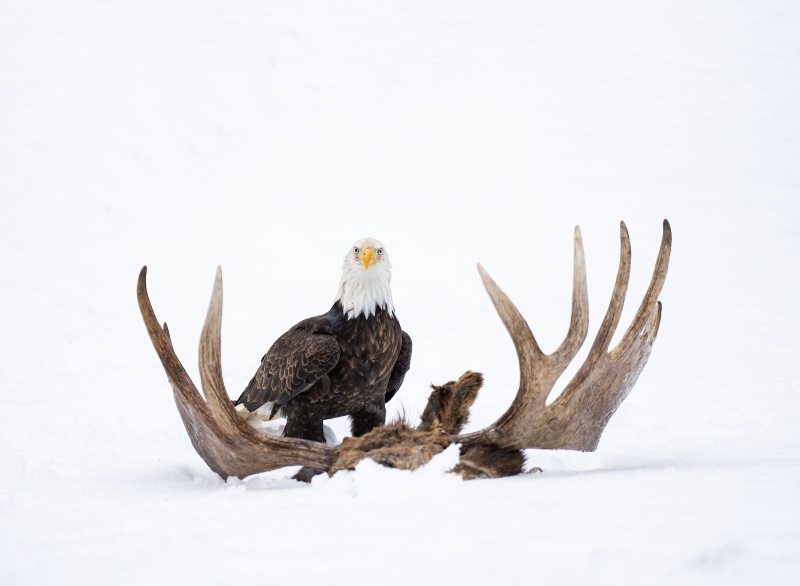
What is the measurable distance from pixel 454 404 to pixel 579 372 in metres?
0.94

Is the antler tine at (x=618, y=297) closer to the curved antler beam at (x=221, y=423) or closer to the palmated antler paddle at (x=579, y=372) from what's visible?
the palmated antler paddle at (x=579, y=372)

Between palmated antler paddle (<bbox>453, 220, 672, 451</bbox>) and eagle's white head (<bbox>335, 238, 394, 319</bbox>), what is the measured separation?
985 millimetres

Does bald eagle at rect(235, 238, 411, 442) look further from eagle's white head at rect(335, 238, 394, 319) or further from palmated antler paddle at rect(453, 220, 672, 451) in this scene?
palmated antler paddle at rect(453, 220, 672, 451)

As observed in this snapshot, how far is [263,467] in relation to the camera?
12.3 feet

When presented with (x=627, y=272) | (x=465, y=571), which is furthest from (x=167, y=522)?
(x=627, y=272)

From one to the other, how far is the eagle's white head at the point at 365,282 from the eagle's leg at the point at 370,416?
1.77 feet

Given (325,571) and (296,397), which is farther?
(296,397)

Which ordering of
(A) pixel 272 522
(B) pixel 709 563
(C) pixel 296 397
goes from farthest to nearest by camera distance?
(C) pixel 296 397, (A) pixel 272 522, (B) pixel 709 563

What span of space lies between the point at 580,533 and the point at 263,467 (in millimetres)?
1707

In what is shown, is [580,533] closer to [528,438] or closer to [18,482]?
[528,438]

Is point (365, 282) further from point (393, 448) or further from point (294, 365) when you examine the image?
point (393, 448)

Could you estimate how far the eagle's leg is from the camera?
15.1 feet

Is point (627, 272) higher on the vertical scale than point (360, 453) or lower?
higher

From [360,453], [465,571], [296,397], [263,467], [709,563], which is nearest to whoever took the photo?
[709,563]
